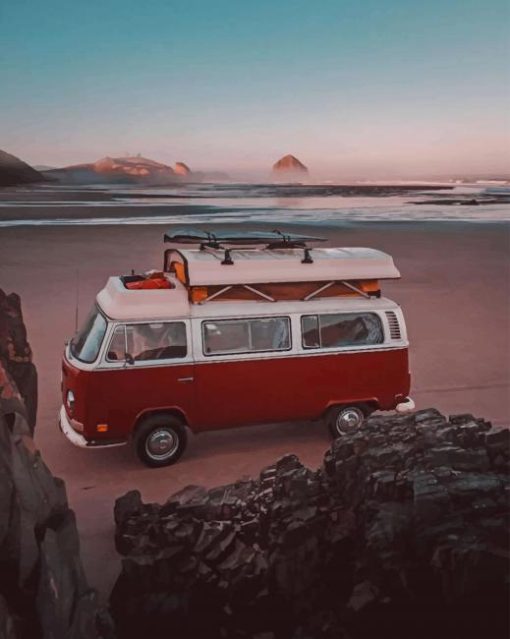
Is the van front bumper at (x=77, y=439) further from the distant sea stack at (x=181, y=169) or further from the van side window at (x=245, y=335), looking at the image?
the distant sea stack at (x=181, y=169)

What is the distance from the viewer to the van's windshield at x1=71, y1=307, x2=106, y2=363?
9.42ft

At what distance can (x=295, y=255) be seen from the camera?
9.53ft

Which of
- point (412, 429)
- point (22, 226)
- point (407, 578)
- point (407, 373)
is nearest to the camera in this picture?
point (407, 578)

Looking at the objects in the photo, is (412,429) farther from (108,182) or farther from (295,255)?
(108,182)

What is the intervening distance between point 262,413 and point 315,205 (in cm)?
100

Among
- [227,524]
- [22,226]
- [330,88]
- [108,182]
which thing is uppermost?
[330,88]

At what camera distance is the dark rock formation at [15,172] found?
251 cm

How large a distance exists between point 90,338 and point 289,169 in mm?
1174

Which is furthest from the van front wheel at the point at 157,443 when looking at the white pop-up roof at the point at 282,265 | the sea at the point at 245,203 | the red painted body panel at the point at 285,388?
the sea at the point at 245,203

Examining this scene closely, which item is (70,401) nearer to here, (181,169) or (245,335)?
(245,335)

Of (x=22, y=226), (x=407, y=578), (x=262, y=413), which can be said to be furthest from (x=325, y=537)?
(x=22, y=226)

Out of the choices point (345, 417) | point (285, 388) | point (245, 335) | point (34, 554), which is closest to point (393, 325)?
point (345, 417)

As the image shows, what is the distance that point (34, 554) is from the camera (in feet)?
5.94

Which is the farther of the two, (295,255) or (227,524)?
(295,255)
